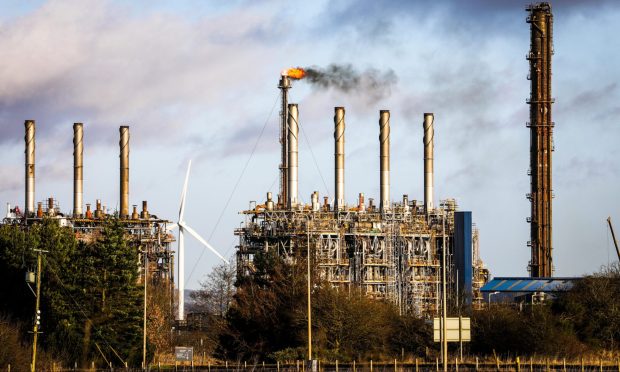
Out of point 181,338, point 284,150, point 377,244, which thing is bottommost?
point 181,338

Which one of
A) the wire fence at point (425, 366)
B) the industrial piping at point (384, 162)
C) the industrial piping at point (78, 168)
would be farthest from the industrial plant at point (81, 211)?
the wire fence at point (425, 366)

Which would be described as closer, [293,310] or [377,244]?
[293,310]

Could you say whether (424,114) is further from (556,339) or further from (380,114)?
(556,339)

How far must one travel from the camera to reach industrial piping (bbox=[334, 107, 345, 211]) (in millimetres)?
116125

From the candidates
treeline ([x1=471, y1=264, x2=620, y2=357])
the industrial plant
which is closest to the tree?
the industrial plant

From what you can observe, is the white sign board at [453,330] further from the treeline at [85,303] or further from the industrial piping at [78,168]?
the industrial piping at [78,168]

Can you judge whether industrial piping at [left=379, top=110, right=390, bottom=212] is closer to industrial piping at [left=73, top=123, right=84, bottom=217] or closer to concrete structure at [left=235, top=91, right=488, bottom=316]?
concrete structure at [left=235, top=91, right=488, bottom=316]

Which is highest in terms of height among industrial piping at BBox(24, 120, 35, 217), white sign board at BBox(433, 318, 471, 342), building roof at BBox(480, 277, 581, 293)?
industrial piping at BBox(24, 120, 35, 217)

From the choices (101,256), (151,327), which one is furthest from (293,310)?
(151,327)

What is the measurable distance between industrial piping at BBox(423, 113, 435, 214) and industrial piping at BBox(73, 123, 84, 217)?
31331mm

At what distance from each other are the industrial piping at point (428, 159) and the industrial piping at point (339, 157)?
7.48 m

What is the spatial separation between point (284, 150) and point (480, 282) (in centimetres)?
2143

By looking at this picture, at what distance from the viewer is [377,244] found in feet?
383

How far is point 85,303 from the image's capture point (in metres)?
83.8
